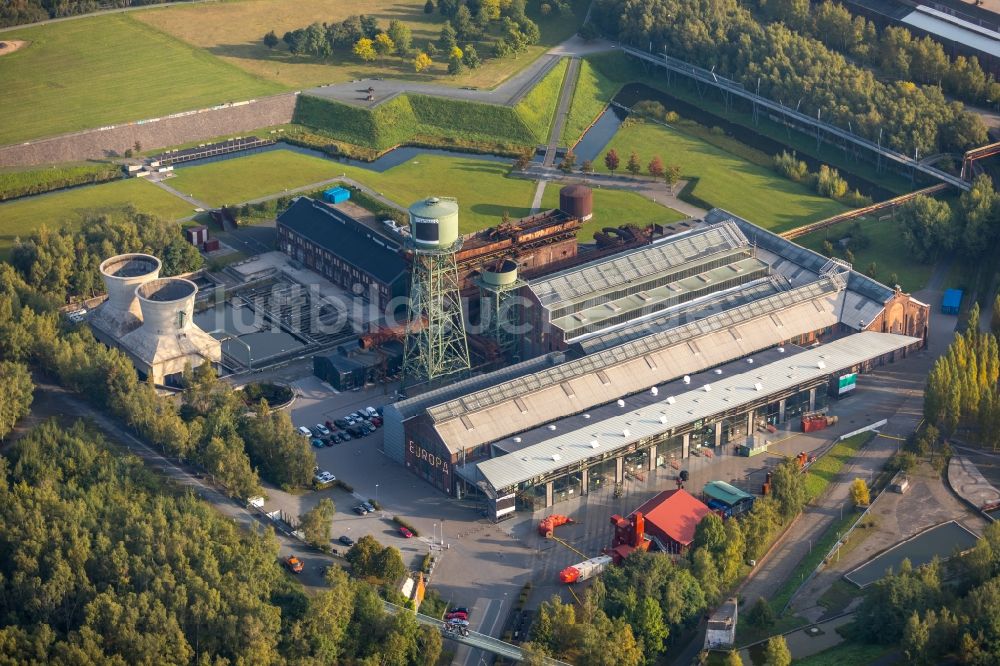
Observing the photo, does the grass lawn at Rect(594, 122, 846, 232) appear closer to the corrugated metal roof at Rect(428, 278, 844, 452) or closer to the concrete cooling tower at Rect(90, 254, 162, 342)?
the corrugated metal roof at Rect(428, 278, 844, 452)

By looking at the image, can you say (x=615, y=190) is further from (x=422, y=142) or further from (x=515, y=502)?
(x=515, y=502)

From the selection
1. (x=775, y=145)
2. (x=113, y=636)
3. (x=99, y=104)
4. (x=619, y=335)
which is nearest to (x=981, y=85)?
(x=775, y=145)

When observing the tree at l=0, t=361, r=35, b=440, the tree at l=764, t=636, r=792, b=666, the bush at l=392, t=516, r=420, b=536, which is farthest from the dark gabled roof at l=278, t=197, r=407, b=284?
the tree at l=764, t=636, r=792, b=666

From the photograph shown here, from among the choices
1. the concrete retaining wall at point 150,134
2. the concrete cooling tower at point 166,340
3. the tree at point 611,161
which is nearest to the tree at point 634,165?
the tree at point 611,161

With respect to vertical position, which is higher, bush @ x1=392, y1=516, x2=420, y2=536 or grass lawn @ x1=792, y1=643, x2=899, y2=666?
grass lawn @ x1=792, y1=643, x2=899, y2=666

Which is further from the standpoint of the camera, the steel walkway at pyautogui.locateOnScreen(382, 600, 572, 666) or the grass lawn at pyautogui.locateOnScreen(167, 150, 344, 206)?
the grass lawn at pyautogui.locateOnScreen(167, 150, 344, 206)

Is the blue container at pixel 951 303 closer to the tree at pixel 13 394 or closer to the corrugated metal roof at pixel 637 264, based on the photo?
the corrugated metal roof at pixel 637 264
